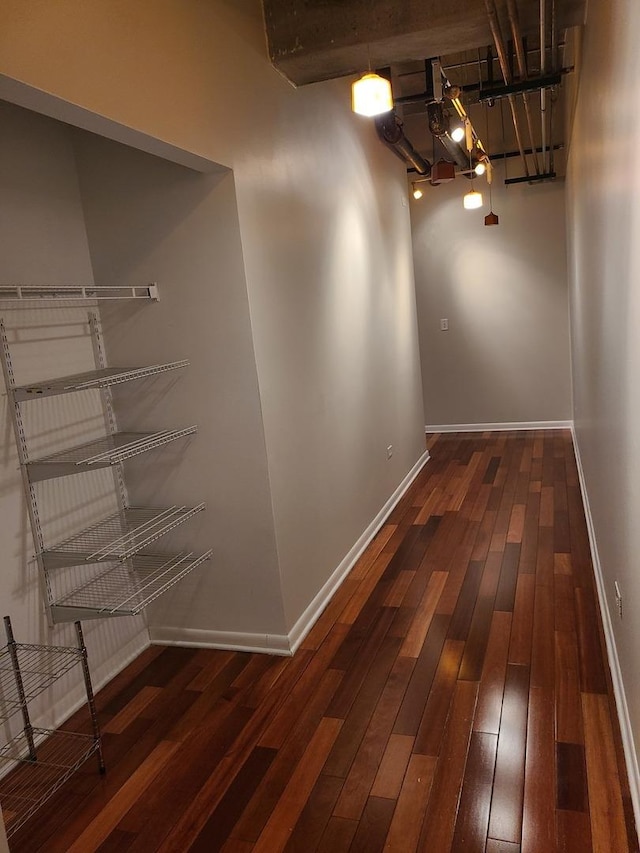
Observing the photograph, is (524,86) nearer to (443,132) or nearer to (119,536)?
(443,132)

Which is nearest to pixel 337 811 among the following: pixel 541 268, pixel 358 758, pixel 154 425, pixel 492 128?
pixel 358 758

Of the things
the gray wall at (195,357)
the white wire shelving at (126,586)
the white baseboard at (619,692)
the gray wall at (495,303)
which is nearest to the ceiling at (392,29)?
the gray wall at (195,357)

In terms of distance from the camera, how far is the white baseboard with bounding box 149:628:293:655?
3.04 meters

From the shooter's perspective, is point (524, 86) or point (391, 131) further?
point (391, 131)

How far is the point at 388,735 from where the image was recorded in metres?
2.40

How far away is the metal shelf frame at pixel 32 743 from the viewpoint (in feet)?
7.45

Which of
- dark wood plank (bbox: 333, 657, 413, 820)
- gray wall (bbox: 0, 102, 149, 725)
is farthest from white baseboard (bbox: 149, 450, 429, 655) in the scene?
dark wood plank (bbox: 333, 657, 413, 820)

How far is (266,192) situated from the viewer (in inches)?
118

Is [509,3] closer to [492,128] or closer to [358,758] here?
[358,758]

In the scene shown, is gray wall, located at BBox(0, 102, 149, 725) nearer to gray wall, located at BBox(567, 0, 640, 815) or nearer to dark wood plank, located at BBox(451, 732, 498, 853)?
dark wood plank, located at BBox(451, 732, 498, 853)

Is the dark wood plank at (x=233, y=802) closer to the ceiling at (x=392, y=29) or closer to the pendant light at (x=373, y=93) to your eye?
the pendant light at (x=373, y=93)

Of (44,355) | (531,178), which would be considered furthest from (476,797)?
(531,178)

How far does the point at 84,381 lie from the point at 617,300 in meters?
1.94

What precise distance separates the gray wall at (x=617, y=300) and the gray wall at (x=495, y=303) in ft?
11.3
